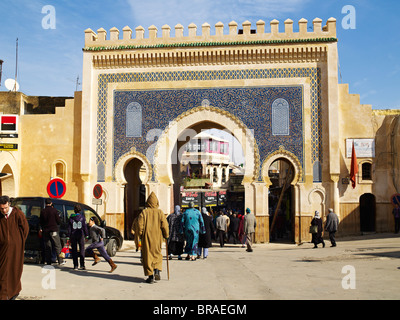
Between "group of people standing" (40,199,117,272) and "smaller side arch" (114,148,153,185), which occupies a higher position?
"smaller side arch" (114,148,153,185)

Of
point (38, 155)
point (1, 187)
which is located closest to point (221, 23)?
point (38, 155)

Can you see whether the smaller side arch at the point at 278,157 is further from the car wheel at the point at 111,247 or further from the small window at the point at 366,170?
the car wheel at the point at 111,247

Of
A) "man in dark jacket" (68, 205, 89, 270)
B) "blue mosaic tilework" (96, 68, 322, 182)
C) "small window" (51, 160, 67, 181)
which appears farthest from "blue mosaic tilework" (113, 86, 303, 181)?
"man in dark jacket" (68, 205, 89, 270)

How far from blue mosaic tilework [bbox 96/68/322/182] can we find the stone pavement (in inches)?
264

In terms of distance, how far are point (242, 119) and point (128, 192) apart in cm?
635

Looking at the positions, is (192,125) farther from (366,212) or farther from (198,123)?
(366,212)

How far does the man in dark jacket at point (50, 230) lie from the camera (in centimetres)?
1000

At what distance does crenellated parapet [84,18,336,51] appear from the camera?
17.7 m

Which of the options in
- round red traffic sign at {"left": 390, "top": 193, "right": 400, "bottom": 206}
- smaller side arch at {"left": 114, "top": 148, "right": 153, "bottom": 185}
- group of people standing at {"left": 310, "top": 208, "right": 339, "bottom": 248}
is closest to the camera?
group of people standing at {"left": 310, "top": 208, "right": 339, "bottom": 248}

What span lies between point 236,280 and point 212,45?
11.9 meters

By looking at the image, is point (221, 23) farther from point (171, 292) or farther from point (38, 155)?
point (171, 292)

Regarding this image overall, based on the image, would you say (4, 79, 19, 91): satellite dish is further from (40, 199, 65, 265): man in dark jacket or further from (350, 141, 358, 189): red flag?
(350, 141, 358, 189): red flag

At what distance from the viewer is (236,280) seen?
8.24 metres
